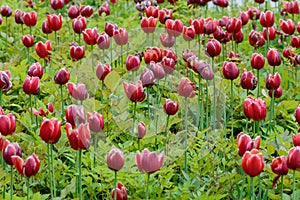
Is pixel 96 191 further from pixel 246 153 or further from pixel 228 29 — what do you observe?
pixel 228 29

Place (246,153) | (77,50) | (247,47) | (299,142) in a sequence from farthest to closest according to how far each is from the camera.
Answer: (247,47) < (77,50) < (299,142) < (246,153)

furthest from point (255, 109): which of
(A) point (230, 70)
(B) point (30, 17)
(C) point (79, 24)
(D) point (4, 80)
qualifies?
(B) point (30, 17)

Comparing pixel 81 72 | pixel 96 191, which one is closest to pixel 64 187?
pixel 96 191

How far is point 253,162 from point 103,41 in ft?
4.64

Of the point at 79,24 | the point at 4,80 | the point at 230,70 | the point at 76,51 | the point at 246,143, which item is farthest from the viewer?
the point at 79,24

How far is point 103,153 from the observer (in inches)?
101

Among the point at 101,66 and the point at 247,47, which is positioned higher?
the point at 101,66

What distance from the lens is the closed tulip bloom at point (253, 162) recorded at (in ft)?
7.27

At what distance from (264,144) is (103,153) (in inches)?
29.5

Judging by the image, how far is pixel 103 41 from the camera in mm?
3436

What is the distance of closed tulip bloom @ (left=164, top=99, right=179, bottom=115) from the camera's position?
2.67 metres

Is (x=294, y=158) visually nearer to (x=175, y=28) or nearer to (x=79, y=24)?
(x=175, y=28)

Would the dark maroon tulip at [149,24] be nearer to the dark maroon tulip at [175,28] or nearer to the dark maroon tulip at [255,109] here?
the dark maroon tulip at [175,28]

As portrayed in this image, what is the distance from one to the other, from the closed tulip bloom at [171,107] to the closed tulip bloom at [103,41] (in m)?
0.85
